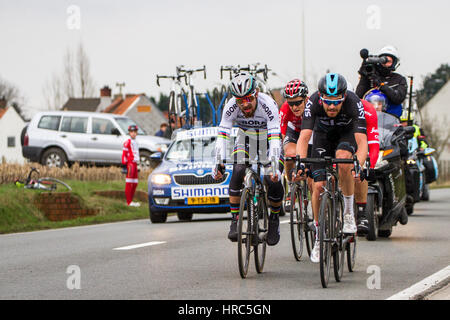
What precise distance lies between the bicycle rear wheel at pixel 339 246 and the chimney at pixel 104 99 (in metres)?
94.4

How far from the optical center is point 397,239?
1313 cm

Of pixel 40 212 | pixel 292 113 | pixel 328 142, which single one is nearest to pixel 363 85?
pixel 292 113

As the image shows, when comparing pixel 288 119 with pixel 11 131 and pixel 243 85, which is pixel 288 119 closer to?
pixel 243 85

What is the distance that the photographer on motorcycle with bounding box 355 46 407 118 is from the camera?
13305 mm

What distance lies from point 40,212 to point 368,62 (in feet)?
28.6

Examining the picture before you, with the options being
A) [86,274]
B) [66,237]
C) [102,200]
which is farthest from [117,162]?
[86,274]

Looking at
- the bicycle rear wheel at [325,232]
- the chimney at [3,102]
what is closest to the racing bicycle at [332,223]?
the bicycle rear wheel at [325,232]

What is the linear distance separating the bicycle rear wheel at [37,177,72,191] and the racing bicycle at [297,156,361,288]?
481 inches

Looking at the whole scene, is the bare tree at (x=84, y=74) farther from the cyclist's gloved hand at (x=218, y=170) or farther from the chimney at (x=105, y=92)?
the cyclist's gloved hand at (x=218, y=170)

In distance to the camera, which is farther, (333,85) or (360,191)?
(360,191)

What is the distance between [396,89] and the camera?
13.5m

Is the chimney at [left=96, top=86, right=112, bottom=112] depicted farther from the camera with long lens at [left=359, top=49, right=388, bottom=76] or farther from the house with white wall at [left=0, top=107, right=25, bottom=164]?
the camera with long lens at [left=359, top=49, right=388, bottom=76]

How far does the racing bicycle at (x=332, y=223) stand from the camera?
8.29m
